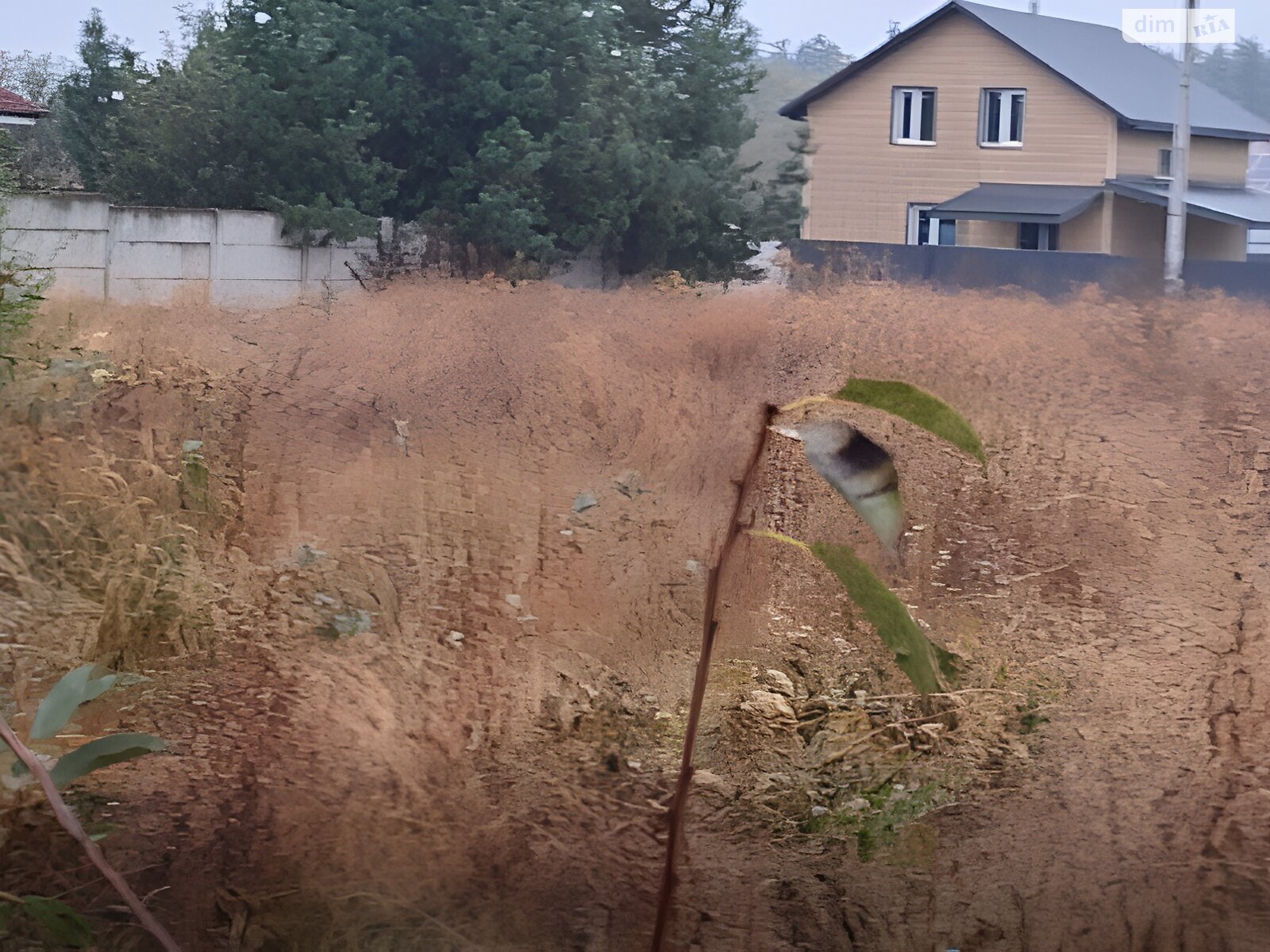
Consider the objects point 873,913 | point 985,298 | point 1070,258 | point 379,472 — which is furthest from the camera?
point 1070,258

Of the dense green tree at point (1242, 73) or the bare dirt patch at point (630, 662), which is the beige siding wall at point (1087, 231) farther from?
the dense green tree at point (1242, 73)

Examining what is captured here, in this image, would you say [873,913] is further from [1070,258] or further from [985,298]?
[1070,258]

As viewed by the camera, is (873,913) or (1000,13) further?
(1000,13)

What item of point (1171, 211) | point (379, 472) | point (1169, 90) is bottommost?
point (379, 472)

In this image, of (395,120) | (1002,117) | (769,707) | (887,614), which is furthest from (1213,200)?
(887,614)

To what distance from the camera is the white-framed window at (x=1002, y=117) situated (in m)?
15.0

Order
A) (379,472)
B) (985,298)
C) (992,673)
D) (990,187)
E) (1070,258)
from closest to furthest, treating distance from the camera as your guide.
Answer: (992,673), (379,472), (985,298), (1070,258), (990,187)

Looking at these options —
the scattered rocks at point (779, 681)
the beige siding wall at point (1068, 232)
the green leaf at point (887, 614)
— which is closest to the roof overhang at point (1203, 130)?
the beige siding wall at point (1068, 232)

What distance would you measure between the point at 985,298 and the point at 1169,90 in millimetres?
7412

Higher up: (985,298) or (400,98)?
(400,98)

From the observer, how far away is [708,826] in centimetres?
203

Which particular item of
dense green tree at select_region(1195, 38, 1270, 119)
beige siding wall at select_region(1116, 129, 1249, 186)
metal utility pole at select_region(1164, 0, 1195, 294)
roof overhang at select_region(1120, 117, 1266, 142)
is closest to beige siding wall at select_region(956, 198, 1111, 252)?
beige siding wall at select_region(1116, 129, 1249, 186)

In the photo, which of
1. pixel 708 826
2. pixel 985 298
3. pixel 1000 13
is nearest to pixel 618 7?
pixel 985 298

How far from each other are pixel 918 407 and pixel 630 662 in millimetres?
2317
